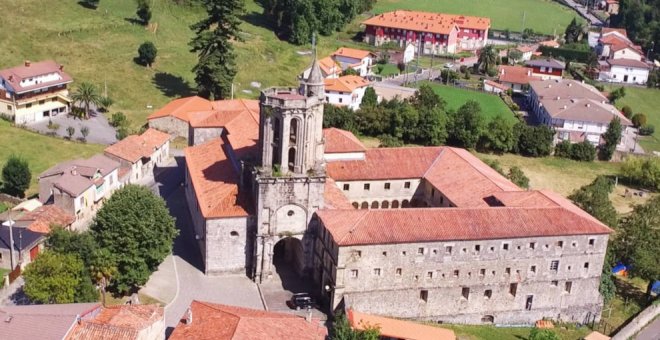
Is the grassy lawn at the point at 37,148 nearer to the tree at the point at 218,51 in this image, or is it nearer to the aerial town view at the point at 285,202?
the aerial town view at the point at 285,202

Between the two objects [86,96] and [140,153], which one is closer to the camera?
[140,153]

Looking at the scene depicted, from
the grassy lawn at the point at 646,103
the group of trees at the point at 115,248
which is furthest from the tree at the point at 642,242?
the grassy lawn at the point at 646,103

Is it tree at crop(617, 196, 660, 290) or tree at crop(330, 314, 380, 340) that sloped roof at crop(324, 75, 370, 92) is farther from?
tree at crop(330, 314, 380, 340)

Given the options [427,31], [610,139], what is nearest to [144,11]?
[427,31]

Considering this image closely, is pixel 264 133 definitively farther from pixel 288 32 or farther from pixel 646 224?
pixel 288 32

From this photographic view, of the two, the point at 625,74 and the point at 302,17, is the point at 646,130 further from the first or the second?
the point at 302,17

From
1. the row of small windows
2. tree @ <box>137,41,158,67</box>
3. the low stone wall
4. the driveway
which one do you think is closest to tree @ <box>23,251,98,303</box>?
the row of small windows
